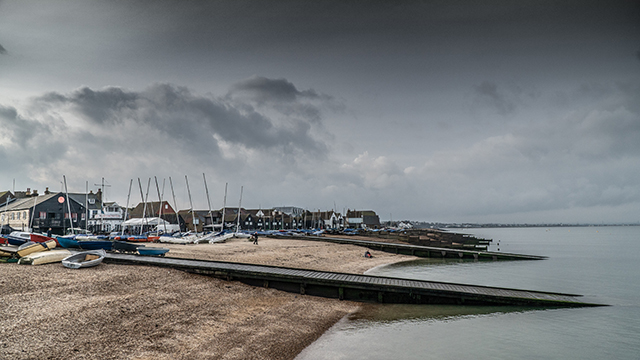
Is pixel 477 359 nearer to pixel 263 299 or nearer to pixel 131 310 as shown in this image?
pixel 263 299

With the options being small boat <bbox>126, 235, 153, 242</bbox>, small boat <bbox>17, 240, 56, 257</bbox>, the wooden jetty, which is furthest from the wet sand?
small boat <bbox>126, 235, 153, 242</bbox>

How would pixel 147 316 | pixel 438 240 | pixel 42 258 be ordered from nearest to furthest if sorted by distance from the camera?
pixel 147 316 < pixel 42 258 < pixel 438 240

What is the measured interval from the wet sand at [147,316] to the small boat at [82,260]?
400 mm

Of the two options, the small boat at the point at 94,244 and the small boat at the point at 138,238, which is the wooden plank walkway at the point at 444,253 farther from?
the small boat at the point at 94,244

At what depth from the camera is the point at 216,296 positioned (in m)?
16.8

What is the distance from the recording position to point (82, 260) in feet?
66.2

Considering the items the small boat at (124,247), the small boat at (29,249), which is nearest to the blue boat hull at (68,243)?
the small boat at (29,249)

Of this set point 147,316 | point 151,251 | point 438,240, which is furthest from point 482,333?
point 438,240

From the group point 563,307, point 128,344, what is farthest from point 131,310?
point 563,307

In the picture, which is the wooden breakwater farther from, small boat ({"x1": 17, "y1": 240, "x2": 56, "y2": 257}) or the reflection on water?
small boat ({"x1": 17, "y1": 240, "x2": 56, "y2": 257})

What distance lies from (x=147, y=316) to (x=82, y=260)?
10643mm

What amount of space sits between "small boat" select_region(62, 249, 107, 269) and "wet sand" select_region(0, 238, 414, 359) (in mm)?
400

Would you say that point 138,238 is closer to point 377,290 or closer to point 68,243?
point 68,243

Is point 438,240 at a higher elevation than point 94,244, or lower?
lower
